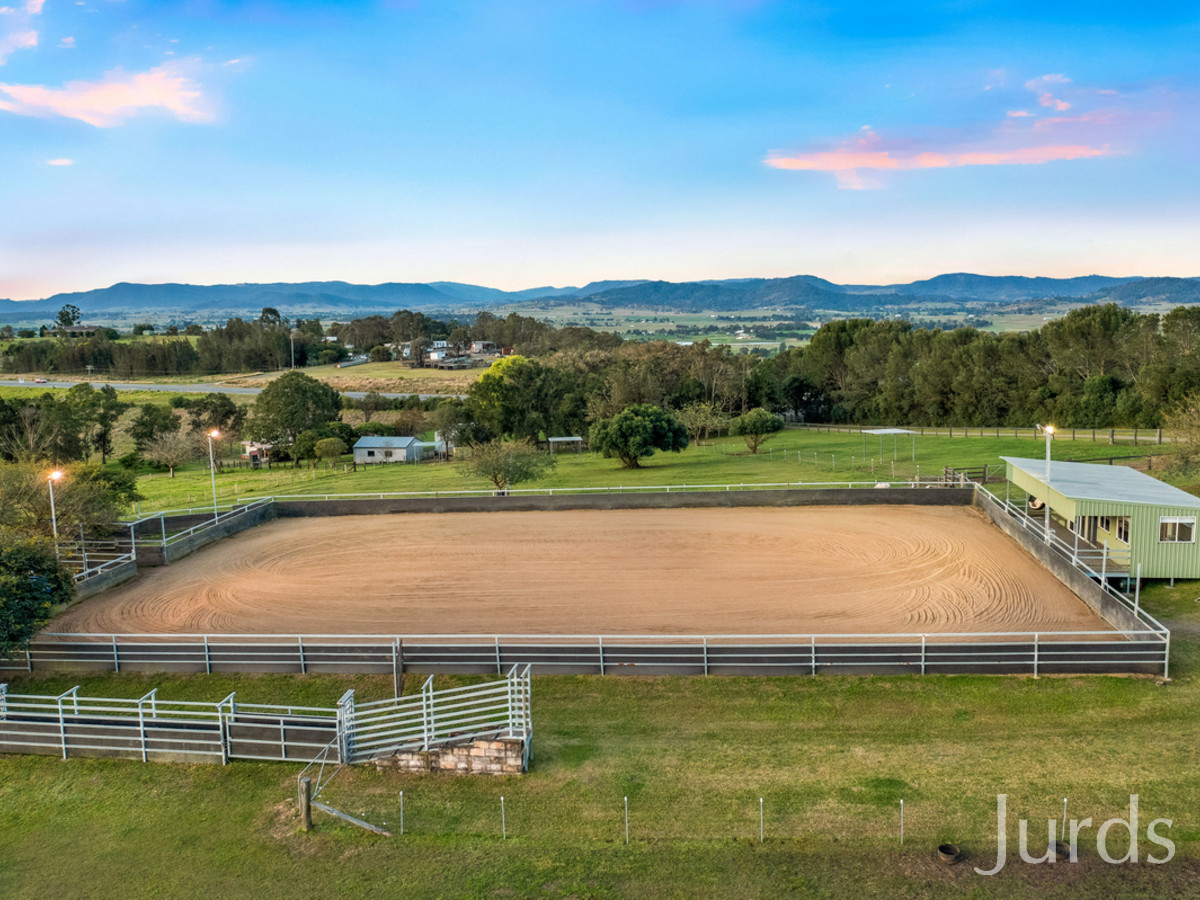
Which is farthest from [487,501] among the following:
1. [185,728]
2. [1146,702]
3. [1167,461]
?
[1167,461]

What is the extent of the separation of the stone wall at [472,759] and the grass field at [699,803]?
27 centimetres

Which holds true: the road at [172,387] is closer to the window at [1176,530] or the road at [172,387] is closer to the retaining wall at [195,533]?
the retaining wall at [195,533]

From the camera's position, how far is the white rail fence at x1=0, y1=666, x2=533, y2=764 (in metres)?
12.9

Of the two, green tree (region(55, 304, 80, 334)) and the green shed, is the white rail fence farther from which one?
green tree (region(55, 304, 80, 334))

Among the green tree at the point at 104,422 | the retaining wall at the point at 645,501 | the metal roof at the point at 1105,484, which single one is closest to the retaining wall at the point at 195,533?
the retaining wall at the point at 645,501

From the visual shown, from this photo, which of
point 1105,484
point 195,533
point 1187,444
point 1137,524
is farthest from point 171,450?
point 1187,444

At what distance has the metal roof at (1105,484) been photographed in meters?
21.2

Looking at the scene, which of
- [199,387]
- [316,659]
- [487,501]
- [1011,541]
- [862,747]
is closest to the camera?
[862,747]

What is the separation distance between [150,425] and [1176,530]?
6485 cm

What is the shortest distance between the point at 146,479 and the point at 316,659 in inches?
1752

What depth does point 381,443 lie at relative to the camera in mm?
57812

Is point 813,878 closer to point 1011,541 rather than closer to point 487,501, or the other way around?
point 1011,541

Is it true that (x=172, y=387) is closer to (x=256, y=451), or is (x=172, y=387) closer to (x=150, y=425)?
(x=150, y=425)

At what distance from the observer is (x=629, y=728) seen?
13.9 m
